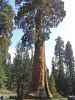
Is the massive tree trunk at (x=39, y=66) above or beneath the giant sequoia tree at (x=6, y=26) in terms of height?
beneath

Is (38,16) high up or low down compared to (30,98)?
up

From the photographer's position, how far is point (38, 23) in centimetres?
5019

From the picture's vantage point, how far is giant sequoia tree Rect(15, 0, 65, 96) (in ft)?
163

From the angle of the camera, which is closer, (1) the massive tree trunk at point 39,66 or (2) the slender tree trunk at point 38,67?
(1) the massive tree trunk at point 39,66

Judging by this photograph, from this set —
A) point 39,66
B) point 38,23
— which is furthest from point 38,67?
point 38,23

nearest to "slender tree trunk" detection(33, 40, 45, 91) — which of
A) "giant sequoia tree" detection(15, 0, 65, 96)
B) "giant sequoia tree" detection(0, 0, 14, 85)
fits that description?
"giant sequoia tree" detection(15, 0, 65, 96)

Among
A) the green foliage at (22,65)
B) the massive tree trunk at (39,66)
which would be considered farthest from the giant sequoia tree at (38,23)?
the green foliage at (22,65)

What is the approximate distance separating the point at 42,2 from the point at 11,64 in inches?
2438

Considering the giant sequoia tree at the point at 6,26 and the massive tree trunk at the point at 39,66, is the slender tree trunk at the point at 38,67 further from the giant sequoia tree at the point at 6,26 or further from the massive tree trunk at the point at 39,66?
the giant sequoia tree at the point at 6,26

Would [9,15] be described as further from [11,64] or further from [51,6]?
[11,64]

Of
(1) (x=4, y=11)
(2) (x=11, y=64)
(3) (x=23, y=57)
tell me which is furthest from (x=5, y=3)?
(2) (x=11, y=64)

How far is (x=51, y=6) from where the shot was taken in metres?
50.0

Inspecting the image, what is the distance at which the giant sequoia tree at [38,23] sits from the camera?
1955 inches

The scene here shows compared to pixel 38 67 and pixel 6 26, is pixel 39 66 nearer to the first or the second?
pixel 38 67
